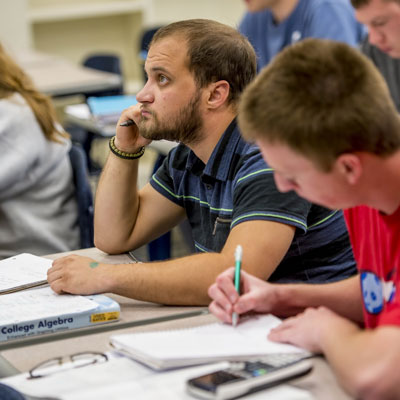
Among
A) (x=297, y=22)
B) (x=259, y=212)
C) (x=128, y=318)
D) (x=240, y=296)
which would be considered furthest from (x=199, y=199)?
(x=297, y=22)

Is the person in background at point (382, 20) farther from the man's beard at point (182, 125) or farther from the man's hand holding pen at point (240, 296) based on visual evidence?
the man's hand holding pen at point (240, 296)

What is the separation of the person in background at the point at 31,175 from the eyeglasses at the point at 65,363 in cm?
121

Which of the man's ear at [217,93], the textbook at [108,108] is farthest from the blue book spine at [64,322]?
the textbook at [108,108]

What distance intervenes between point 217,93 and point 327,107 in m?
0.69

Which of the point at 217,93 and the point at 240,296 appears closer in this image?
the point at 240,296

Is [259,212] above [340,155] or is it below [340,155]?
below

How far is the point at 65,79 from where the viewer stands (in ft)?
14.6

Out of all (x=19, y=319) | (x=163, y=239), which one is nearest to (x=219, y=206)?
(x=19, y=319)

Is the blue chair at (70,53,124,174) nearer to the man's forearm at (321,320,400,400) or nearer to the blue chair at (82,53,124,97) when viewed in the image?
the blue chair at (82,53,124,97)

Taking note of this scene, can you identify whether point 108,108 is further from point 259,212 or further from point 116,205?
point 259,212

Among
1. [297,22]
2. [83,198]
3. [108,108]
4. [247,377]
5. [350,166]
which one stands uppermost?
[350,166]

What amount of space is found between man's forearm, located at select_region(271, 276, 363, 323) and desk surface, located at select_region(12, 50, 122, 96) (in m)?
2.97

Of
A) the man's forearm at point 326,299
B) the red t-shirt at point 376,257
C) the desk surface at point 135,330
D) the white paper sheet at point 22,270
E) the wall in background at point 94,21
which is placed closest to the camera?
the desk surface at point 135,330

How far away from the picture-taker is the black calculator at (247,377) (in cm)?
107
